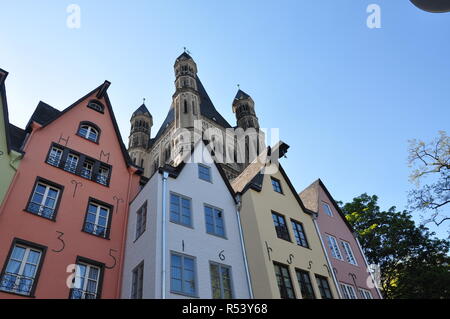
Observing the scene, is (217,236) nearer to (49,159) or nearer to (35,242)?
(35,242)

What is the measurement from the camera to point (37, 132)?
1620 centimetres

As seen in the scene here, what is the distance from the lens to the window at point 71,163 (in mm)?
16047

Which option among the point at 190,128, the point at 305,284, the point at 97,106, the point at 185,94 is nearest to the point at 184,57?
the point at 185,94

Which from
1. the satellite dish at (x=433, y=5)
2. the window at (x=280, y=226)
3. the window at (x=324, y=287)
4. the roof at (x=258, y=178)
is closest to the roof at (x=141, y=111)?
the roof at (x=258, y=178)

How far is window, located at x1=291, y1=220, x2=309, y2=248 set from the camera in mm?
18466

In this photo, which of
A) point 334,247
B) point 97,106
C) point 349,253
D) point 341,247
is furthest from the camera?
point 349,253

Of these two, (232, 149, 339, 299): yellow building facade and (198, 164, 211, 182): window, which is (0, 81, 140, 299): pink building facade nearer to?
(198, 164, 211, 182): window

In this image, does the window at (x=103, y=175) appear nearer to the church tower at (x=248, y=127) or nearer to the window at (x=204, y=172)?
the window at (x=204, y=172)

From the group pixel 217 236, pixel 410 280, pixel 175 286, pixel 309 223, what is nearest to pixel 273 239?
pixel 217 236

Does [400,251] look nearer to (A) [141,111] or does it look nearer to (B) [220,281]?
(B) [220,281]

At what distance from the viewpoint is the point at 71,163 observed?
53.7 ft

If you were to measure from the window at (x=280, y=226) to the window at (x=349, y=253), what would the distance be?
17.9ft

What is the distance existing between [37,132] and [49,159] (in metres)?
1.52

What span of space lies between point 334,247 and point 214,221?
8.58 m
